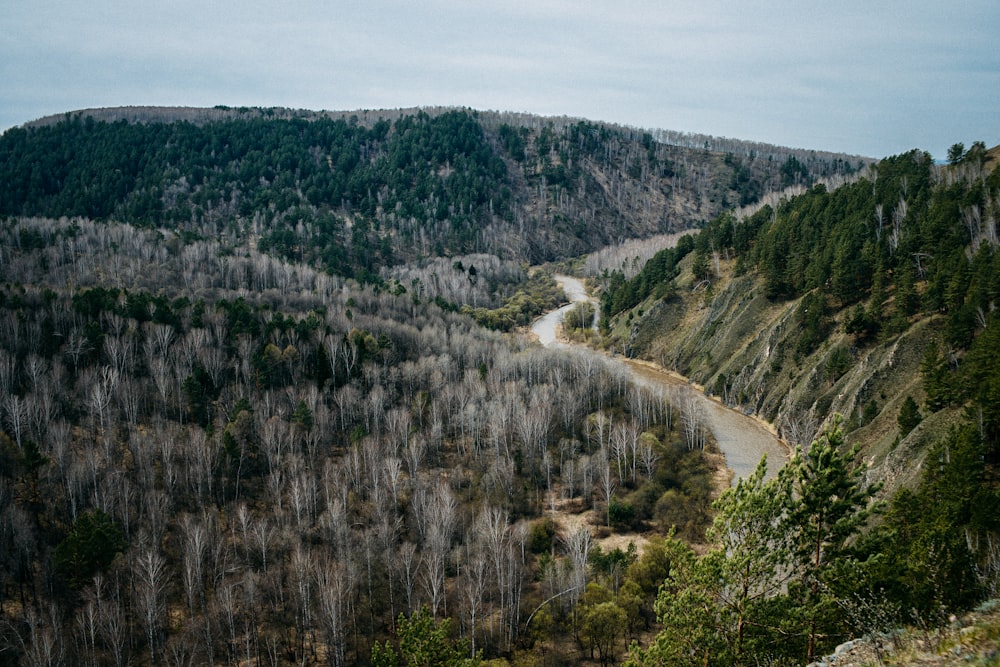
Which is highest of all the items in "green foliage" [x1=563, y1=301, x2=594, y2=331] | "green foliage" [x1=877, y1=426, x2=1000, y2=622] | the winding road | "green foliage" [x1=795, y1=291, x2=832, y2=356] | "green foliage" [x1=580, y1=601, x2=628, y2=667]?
"green foliage" [x1=795, y1=291, x2=832, y2=356]

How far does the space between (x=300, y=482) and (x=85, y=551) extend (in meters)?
15.1

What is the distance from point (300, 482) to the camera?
157 ft

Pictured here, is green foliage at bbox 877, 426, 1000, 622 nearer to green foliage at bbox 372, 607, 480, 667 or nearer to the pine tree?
the pine tree

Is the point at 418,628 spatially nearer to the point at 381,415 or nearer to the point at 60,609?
the point at 60,609

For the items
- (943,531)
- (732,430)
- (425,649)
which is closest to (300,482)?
(425,649)

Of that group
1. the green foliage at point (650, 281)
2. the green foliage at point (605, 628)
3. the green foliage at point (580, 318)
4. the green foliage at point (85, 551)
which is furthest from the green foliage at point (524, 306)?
the green foliage at point (85, 551)

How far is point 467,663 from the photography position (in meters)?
21.0

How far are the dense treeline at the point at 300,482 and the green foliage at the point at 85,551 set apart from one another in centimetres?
15

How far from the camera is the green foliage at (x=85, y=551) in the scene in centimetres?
3547

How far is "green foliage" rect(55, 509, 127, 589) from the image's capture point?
116 ft

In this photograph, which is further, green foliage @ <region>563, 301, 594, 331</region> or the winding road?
green foliage @ <region>563, 301, 594, 331</region>

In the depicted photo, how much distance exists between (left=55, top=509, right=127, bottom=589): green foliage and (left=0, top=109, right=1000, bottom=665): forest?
0.13 metres

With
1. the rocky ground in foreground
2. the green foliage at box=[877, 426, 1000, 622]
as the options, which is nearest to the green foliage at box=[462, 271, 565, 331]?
the green foliage at box=[877, 426, 1000, 622]

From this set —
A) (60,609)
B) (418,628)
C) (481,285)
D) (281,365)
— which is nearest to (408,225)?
(481,285)
